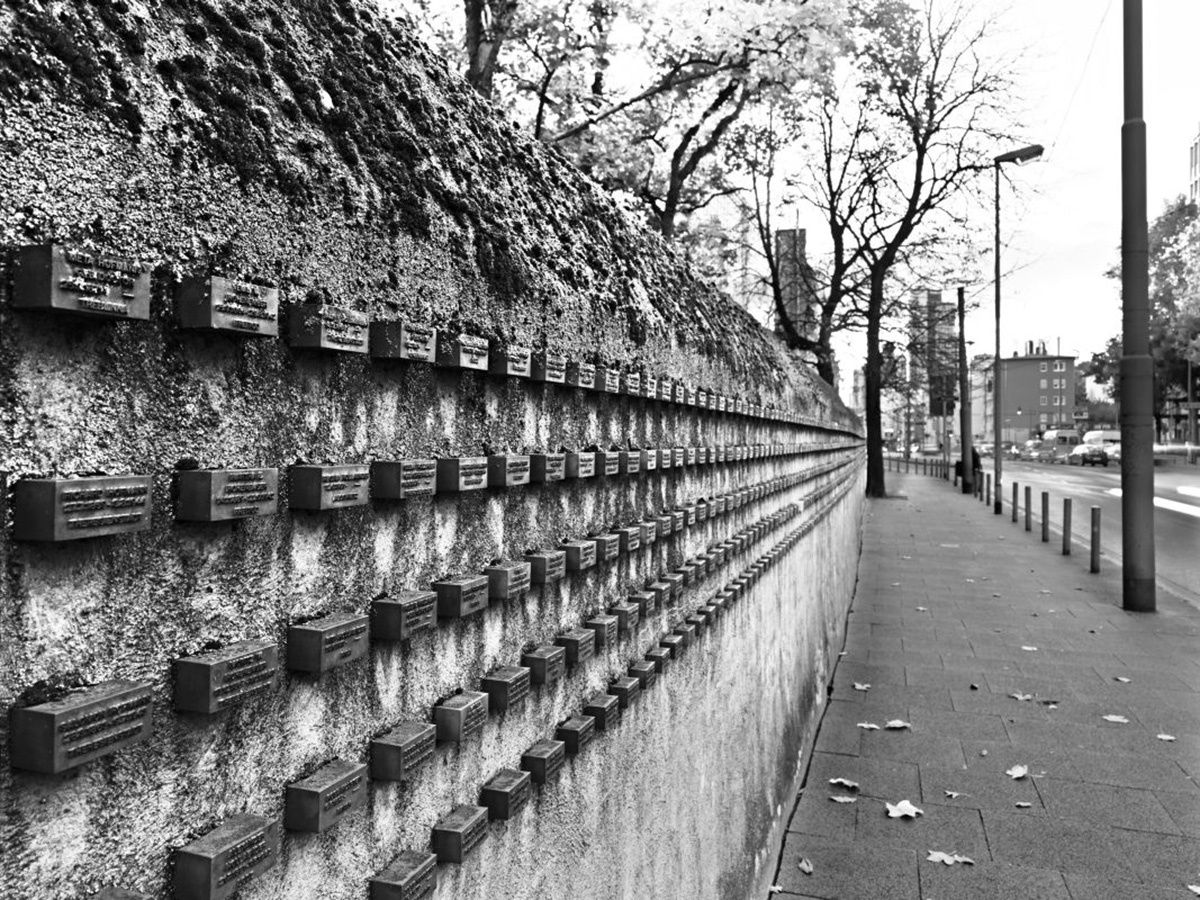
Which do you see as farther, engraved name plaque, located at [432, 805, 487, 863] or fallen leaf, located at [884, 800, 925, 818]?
fallen leaf, located at [884, 800, 925, 818]

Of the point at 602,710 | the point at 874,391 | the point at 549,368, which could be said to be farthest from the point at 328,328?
the point at 874,391

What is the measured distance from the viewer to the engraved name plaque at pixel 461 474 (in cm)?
162

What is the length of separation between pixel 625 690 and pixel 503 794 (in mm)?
749

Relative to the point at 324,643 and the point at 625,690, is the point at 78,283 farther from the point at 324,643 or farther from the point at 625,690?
the point at 625,690

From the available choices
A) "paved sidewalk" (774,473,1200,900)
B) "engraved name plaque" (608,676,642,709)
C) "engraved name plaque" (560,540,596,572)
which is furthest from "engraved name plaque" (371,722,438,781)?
"paved sidewalk" (774,473,1200,900)

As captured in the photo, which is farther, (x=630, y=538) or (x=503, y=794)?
(x=630, y=538)

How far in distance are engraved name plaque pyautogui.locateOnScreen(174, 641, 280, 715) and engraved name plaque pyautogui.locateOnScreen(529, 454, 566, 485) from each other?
0.86 meters

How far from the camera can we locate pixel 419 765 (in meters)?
1.49

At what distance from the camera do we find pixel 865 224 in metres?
25.1

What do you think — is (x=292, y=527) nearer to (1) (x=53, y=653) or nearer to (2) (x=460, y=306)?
(1) (x=53, y=653)

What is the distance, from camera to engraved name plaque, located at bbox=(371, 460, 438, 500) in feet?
4.73

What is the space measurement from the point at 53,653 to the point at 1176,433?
82543mm

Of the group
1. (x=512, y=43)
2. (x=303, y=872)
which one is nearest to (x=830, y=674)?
(x=303, y=872)

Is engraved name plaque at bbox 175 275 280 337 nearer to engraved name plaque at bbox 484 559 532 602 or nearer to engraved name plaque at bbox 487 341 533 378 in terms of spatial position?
engraved name plaque at bbox 487 341 533 378
